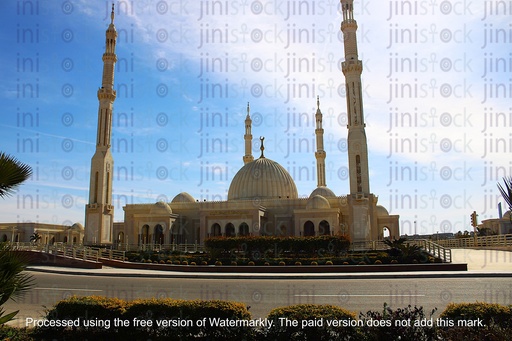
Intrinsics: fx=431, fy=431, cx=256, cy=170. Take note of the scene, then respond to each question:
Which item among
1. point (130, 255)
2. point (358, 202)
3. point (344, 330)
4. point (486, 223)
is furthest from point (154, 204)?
point (486, 223)

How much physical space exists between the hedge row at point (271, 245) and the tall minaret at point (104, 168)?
1943cm

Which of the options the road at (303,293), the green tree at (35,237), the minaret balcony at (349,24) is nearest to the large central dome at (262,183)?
the minaret balcony at (349,24)

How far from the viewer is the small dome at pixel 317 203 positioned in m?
39.0

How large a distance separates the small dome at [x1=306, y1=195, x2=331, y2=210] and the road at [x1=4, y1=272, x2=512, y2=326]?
23.0 metres

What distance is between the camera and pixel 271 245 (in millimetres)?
25781

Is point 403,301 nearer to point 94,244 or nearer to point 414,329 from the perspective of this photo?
point 414,329

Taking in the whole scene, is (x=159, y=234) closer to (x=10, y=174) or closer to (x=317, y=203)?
(x=317, y=203)

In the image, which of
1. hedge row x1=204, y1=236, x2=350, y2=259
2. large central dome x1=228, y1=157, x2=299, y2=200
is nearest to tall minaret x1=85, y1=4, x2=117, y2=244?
large central dome x1=228, y1=157, x2=299, y2=200

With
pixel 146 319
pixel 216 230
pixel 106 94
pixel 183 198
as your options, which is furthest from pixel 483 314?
pixel 183 198

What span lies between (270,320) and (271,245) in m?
19.6

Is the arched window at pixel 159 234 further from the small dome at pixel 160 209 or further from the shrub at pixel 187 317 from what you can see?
the shrub at pixel 187 317

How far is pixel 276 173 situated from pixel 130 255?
23.5 meters

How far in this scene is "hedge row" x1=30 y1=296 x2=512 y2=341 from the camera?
583 centimetres

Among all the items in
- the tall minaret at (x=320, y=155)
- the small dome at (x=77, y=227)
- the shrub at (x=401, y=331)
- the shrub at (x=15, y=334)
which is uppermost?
the tall minaret at (x=320, y=155)
